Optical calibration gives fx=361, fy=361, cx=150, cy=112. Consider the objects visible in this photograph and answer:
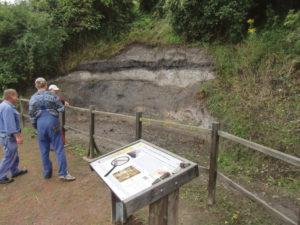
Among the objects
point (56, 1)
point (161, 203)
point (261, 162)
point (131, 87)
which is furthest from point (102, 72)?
point (161, 203)

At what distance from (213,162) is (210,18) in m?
5.86

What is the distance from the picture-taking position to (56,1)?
1484cm

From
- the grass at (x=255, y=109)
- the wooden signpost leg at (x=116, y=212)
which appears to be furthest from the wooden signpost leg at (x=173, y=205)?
the grass at (x=255, y=109)

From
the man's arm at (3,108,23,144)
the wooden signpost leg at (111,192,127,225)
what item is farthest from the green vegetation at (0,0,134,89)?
the wooden signpost leg at (111,192,127,225)

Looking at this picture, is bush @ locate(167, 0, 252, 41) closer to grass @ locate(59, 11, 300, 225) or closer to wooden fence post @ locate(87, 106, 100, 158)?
grass @ locate(59, 11, 300, 225)

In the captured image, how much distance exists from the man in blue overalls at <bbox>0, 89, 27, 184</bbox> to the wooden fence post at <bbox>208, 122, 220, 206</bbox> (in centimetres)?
385

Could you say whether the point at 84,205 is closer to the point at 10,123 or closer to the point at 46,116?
the point at 46,116

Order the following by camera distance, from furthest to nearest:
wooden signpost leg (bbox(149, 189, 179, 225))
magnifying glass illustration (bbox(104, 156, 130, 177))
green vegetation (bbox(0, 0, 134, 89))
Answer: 1. green vegetation (bbox(0, 0, 134, 89))
2. magnifying glass illustration (bbox(104, 156, 130, 177))
3. wooden signpost leg (bbox(149, 189, 179, 225))

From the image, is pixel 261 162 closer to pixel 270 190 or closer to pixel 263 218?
pixel 270 190

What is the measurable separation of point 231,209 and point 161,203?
2018mm

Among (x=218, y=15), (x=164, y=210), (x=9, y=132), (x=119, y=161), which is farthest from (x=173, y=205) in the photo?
(x=218, y=15)

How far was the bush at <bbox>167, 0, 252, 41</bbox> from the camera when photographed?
959 cm

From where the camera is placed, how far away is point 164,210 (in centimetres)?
392

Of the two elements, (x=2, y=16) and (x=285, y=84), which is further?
(x=2, y=16)
